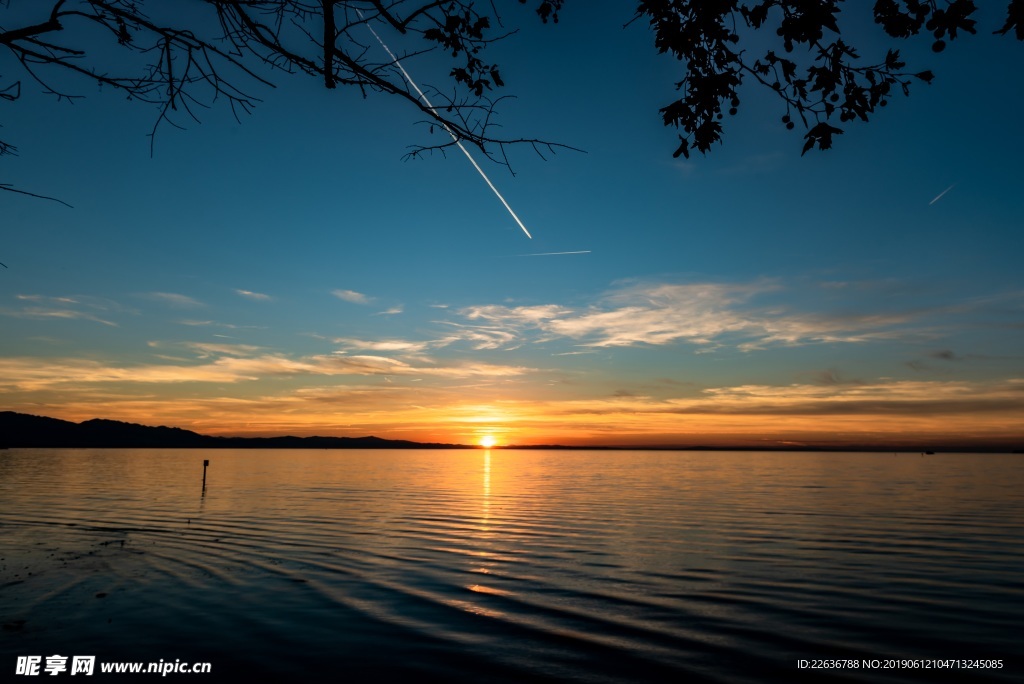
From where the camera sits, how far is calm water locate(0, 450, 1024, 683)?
34.8ft

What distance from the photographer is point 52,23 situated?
174 inches

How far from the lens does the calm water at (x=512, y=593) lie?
10.6 meters

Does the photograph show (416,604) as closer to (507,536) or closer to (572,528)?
(507,536)

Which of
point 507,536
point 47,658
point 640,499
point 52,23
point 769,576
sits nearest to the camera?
point 52,23

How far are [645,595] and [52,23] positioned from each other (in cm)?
1511

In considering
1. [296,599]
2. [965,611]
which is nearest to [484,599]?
[296,599]

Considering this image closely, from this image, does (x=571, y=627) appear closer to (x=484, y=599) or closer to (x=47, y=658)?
(x=484, y=599)

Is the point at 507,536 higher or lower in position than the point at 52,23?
lower

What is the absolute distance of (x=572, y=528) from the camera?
28.3 m

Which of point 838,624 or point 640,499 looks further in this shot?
point 640,499

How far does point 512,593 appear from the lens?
15516 millimetres

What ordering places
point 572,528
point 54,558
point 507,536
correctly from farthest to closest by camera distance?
point 572,528 → point 507,536 → point 54,558

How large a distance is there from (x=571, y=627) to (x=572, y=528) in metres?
16.1

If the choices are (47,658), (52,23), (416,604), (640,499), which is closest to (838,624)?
(416,604)
